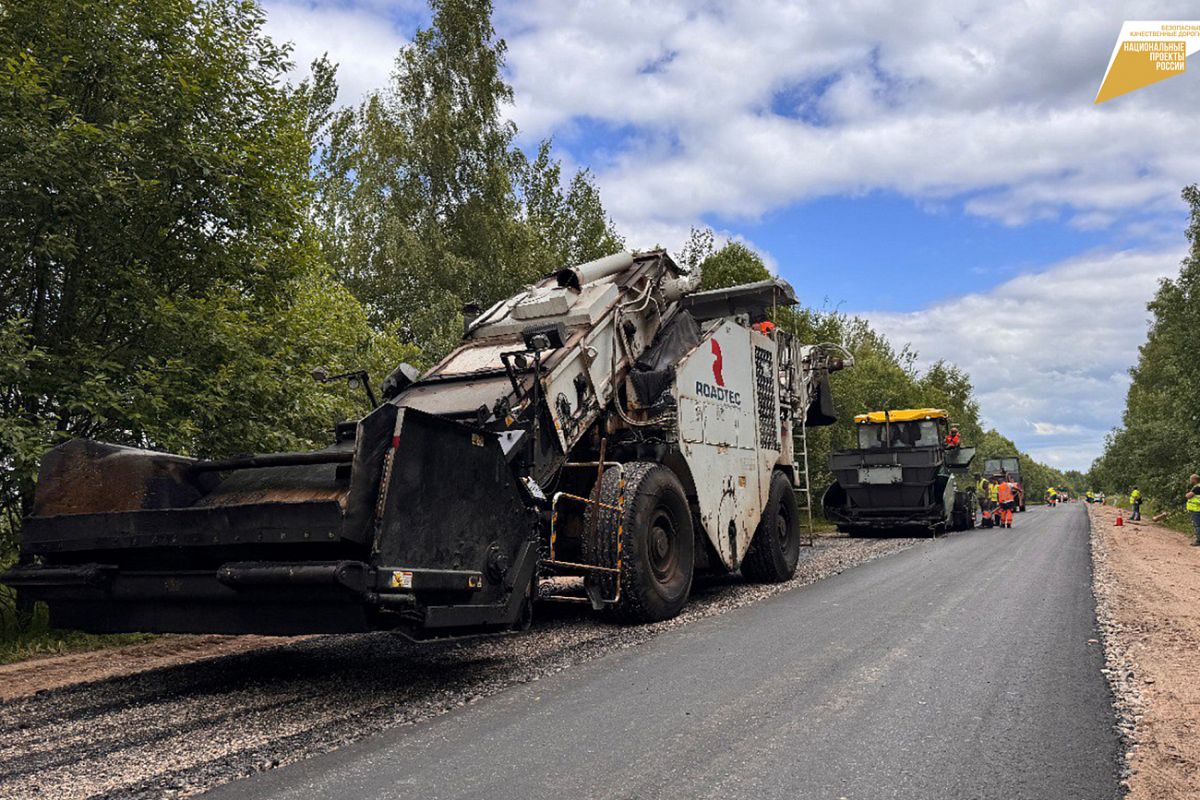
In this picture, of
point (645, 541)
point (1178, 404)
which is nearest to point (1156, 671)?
point (645, 541)

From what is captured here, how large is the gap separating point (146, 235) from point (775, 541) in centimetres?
695

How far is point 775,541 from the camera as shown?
9.37 m

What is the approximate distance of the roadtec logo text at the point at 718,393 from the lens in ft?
26.2

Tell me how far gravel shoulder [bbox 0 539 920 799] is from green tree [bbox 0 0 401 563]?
6.90 feet

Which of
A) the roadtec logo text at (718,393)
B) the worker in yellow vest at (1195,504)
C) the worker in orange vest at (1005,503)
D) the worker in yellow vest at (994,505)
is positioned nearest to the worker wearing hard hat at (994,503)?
the worker in yellow vest at (994,505)

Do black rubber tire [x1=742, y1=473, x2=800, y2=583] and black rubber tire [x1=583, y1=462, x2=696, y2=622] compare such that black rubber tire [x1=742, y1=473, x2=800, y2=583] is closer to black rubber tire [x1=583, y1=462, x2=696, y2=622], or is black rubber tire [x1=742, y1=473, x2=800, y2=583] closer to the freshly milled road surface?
black rubber tire [x1=583, y1=462, x2=696, y2=622]

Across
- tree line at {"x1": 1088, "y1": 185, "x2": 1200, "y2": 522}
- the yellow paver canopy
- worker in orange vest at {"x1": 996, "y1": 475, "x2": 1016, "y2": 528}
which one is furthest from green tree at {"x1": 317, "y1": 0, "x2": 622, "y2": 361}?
tree line at {"x1": 1088, "y1": 185, "x2": 1200, "y2": 522}

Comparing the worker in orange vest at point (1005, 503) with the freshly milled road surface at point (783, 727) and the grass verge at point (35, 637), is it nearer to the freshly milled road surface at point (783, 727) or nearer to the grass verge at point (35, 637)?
the freshly milled road surface at point (783, 727)

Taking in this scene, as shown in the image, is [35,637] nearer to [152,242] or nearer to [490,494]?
[152,242]

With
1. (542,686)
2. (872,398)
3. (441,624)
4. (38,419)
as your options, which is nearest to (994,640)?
(542,686)

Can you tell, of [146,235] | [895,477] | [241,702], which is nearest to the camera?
[241,702]

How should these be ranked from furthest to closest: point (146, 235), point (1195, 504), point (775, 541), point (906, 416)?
1. point (906, 416)
2. point (1195, 504)
3. point (775, 541)
4. point (146, 235)

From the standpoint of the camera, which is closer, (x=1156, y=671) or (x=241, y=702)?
(x=241, y=702)

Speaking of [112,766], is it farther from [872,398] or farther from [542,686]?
[872,398]
